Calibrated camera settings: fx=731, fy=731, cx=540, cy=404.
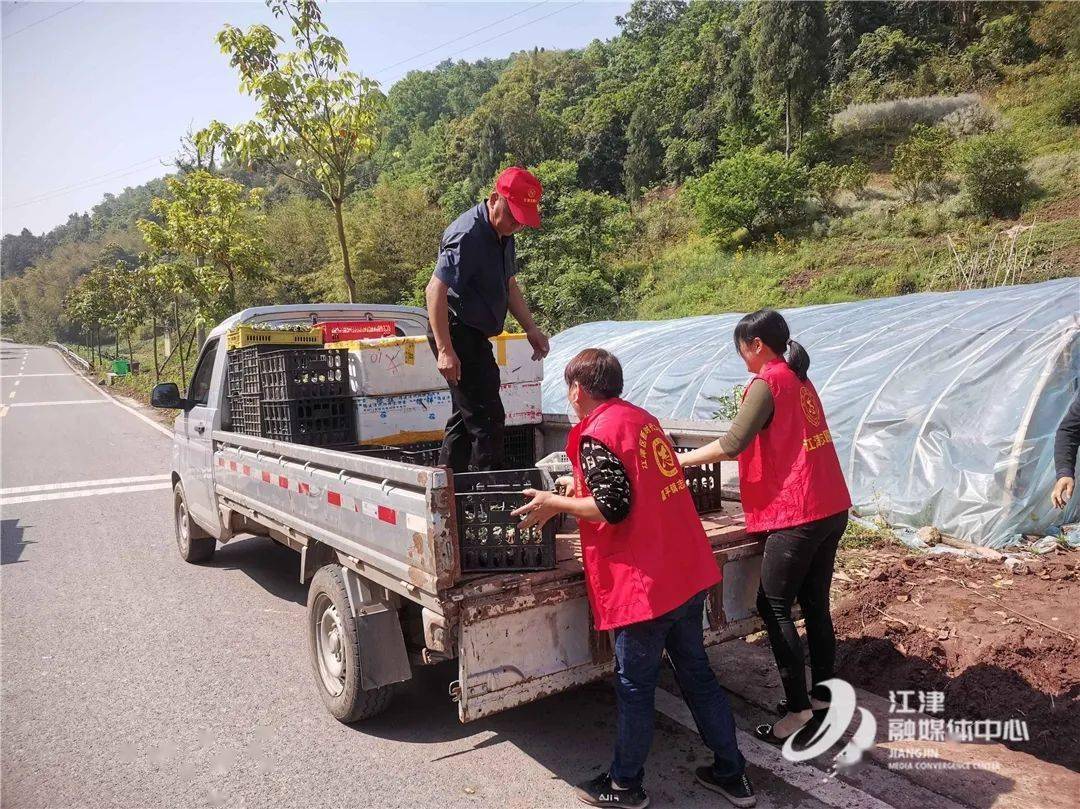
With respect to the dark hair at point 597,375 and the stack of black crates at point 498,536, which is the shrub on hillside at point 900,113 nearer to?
the dark hair at point 597,375

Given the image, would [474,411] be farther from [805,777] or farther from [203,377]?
[203,377]

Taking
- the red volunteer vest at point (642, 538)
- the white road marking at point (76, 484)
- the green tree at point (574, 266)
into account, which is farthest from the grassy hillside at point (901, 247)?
the white road marking at point (76, 484)

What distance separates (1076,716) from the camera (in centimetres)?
367

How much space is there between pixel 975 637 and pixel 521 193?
12.3ft

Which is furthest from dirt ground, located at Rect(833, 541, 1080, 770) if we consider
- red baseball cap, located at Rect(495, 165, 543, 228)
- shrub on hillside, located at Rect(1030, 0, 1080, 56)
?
shrub on hillside, located at Rect(1030, 0, 1080, 56)

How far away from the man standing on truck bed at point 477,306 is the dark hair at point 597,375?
3.06ft

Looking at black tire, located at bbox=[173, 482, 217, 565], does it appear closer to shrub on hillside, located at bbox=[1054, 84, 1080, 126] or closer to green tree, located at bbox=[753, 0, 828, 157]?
shrub on hillside, located at bbox=[1054, 84, 1080, 126]

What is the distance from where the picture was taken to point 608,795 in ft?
9.76

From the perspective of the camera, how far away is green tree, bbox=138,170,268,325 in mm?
14844

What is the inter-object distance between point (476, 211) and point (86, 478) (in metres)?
10.7

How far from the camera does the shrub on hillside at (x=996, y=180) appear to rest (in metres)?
22.6

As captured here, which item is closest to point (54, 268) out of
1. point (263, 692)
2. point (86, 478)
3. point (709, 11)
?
point (709, 11)

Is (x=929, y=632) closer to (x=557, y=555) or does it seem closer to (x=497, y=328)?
(x=557, y=555)

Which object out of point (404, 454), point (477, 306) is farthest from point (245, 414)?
point (477, 306)
